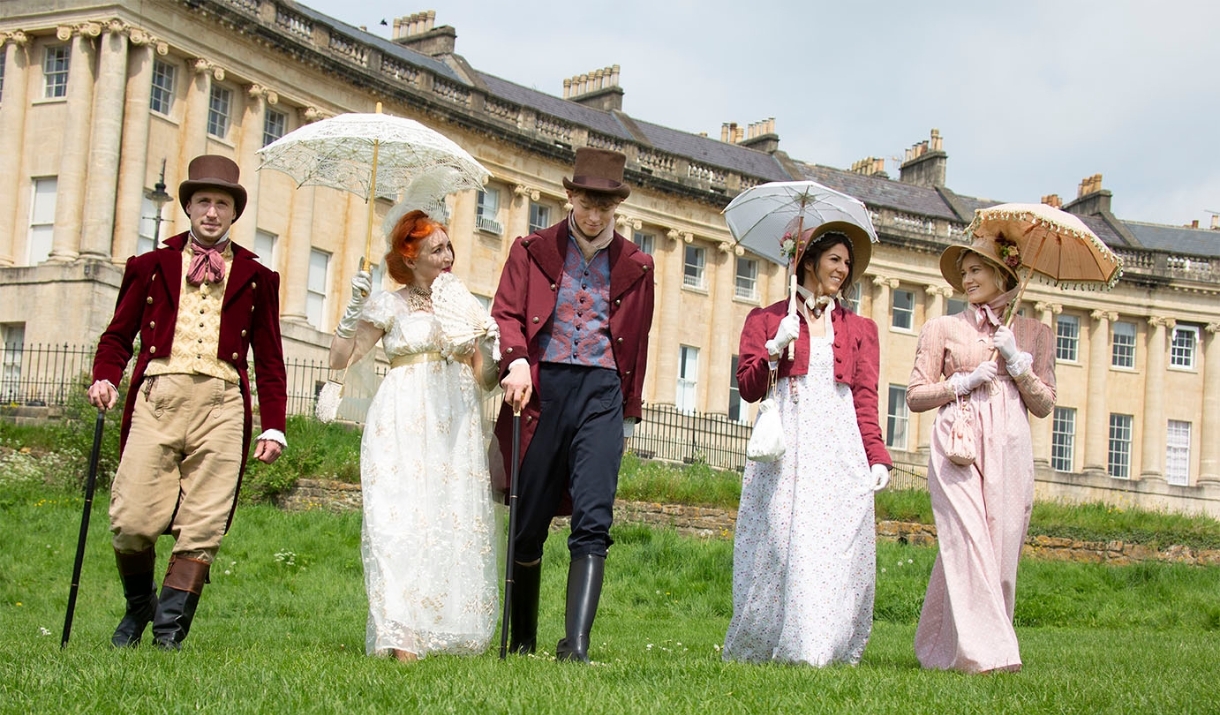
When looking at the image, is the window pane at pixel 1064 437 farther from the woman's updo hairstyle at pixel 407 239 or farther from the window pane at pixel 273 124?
the woman's updo hairstyle at pixel 407 239

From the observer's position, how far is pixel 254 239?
3269cm

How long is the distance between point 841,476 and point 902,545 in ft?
51.2

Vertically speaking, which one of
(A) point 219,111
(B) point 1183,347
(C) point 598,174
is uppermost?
(A) point 219,111

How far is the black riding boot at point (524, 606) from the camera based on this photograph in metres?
8.27

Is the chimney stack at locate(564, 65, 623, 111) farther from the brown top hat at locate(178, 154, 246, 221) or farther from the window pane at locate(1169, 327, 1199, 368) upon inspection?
the brown top hat at locate(178, 154, 246, 221)

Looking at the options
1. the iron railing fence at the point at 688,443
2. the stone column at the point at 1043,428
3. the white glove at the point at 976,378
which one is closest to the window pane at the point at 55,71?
the iron railing fence at the point at 688,443

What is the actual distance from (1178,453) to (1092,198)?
10717mm

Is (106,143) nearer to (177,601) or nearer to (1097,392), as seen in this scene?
(177,601)

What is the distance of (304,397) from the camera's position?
97.5 ft

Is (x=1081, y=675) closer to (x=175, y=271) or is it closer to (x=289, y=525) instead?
(x=175, y=271)

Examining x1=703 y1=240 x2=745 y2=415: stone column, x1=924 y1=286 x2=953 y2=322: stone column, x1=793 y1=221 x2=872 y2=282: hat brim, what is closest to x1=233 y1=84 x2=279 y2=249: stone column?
x1=703 y1=240 x2=745 y2=415: stone column

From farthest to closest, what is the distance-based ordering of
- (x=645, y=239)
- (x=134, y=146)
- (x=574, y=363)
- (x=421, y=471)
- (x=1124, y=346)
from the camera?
(x=1124, y=346)
(x=645, y=239)
(x=134, y=146)
(x=574, y=363)
(x=421, y=471)

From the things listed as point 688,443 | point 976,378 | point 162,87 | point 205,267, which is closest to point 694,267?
point 688,443

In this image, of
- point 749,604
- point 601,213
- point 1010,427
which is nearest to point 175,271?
point 601,213
